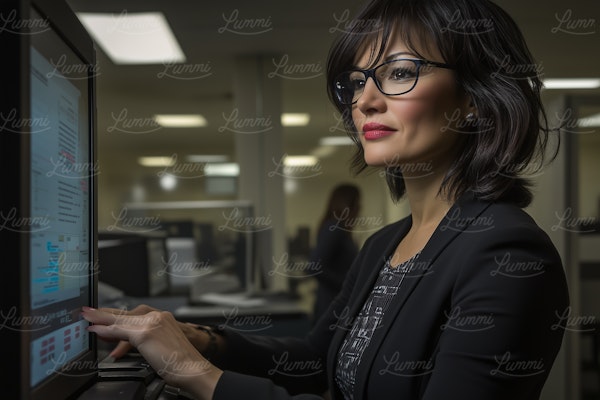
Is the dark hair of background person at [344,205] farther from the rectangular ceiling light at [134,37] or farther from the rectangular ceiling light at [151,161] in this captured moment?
the rectangular ceiling light at [151,161]

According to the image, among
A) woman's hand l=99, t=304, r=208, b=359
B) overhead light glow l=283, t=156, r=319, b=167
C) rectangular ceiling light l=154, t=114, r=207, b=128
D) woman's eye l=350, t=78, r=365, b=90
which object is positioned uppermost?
rectangular ceiling light l=154, t=114, r=207, b=128

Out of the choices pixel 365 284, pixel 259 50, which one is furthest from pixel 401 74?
pixel 259 50

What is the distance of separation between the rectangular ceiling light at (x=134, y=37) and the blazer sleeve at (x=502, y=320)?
329 centimetres

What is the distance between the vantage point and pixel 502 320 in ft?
2.24

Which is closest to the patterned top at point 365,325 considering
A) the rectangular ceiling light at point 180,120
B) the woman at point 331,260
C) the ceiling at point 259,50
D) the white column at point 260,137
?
the ceiling at point 259,50

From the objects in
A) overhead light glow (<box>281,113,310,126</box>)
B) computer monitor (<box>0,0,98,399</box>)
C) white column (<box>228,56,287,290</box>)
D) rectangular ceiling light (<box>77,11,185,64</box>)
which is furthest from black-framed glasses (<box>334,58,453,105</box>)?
overhead light glow (<box>281,113,310,126</box>)

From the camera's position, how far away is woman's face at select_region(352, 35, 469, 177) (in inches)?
35.6

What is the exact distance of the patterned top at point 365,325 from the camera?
902 millimetres

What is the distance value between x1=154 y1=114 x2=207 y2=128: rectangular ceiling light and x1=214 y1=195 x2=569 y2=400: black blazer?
585cm

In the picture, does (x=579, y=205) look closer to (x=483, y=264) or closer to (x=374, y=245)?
(x=374, y=245)

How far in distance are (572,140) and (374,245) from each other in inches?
80.0

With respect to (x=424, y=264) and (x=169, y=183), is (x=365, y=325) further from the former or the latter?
(x=169, y=183)

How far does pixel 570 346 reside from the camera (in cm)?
267

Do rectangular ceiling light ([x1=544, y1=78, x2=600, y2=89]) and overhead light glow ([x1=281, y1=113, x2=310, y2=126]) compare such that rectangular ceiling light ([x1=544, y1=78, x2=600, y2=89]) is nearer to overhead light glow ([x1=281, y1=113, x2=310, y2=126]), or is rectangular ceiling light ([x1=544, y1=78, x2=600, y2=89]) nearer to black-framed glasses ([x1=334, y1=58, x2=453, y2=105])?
overhead light glow ([x1=281, y1=113, x2=310, y2=126])
